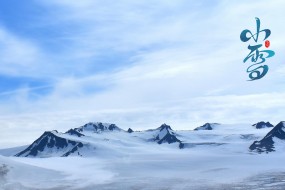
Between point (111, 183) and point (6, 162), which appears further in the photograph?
point (6, 162)

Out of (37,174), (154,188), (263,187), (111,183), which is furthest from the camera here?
(37,174)

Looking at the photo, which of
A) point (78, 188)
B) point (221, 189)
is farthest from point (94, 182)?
point (221, 189)

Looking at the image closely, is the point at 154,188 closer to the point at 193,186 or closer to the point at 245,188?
the point at 193,186

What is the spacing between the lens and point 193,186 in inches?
4461

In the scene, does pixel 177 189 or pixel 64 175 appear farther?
pixel 64 175

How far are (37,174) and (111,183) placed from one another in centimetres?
2371

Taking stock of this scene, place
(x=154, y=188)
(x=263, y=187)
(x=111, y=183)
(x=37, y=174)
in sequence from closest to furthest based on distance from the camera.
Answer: (x=263, y=187), (x=154, y=188), (x=111, y=183), (x=37, y=174)

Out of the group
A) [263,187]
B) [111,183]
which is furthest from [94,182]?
[263,187]

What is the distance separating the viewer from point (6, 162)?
5443 inches

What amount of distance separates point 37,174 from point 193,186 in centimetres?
4612

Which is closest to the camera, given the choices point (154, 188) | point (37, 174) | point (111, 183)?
point (154, 188)

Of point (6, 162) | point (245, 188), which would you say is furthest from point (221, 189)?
point (6, 162)

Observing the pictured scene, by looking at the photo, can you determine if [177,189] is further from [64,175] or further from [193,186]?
[64,175]

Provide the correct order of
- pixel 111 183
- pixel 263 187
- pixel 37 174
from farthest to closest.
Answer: pixel 37 174
pixel 111 183
pixel 263 187
